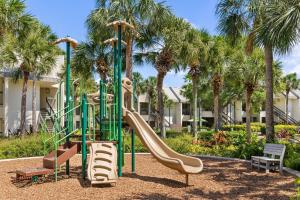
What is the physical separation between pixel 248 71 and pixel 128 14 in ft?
26.4

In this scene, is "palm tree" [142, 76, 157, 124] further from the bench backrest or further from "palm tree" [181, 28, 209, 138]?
the bench backrest

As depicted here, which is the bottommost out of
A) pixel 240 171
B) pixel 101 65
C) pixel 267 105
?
pixel 240 171

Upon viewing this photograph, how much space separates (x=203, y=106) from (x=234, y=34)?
39950 millimetres

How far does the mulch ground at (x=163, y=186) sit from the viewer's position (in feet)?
26.6

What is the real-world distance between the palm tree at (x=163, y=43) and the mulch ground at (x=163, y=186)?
1134 cm

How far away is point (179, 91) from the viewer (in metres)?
59.2

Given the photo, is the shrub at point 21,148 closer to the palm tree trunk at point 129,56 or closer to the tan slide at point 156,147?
the tan slide at point 156,147

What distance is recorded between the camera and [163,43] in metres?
22.5

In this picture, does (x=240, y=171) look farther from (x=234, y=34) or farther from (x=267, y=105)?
(x=234, y=34)

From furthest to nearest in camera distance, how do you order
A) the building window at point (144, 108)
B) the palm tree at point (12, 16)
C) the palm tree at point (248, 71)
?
the building window at point (144, 108) → the palm tree at point (248, 71) → the palm tree at point (12, 16)

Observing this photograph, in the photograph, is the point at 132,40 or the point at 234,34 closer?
the point at 234,34

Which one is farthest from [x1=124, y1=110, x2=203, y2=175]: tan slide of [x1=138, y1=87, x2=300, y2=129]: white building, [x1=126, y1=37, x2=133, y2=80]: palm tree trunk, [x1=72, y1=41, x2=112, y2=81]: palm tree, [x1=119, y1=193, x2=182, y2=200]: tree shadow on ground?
[x1=138, y1=87, x2=300, y2=129]: white building

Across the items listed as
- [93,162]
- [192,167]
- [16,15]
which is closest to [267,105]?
[192,167]

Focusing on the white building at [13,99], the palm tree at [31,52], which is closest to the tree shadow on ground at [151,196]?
the palm tree at [31,52]
